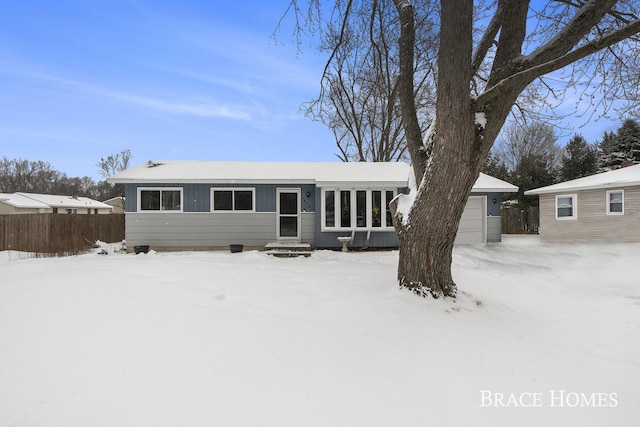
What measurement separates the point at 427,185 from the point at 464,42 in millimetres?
1981

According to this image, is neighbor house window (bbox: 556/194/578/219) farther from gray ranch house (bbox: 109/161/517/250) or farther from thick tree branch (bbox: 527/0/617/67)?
thick tree branch (bbox: 527/0/617/67)

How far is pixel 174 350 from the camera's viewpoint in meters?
2.91

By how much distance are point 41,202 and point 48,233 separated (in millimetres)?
22757

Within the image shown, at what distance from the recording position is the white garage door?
45.5 feet

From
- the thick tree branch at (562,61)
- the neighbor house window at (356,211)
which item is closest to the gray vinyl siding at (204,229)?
the neighbor house window at (356,211)

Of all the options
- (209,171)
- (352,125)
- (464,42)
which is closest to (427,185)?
(464,42)

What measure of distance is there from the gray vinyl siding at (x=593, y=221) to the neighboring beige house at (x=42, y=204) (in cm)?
3566

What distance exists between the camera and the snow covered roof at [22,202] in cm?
2677

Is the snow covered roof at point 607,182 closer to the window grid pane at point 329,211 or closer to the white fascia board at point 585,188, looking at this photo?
the white fascia board at point 585,188

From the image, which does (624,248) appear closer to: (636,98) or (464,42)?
(636,98)

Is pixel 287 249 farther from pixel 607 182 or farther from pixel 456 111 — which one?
pixel 607 182

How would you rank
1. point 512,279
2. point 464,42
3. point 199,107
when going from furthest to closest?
point 199,107, point 512,279, point 464,42

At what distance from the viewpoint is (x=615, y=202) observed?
43.4 feet

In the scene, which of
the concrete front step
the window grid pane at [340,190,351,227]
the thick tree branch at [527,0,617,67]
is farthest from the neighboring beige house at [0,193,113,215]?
the thick tree branch at [527,0,617,67]
